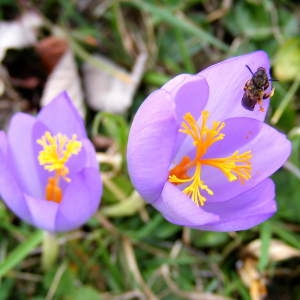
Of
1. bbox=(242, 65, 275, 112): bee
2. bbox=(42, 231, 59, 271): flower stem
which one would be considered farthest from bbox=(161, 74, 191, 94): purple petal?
bbox=(42, 231, 59, 271): flower stem

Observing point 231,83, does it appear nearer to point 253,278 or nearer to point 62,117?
point 62,117

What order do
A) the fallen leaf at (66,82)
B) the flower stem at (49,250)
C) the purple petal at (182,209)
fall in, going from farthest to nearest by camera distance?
the fallen leaf at (66,82) < the flower stem at (49,250) < the purple petal at (182,209)

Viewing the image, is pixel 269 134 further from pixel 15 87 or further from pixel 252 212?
pixel 15 87

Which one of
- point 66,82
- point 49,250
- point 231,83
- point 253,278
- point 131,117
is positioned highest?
point 231,83

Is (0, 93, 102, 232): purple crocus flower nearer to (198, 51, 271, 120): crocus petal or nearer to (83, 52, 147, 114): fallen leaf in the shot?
(198, 51, 271, 120): crocus petal

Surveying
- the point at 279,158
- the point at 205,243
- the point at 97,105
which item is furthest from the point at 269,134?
the point at 97,105

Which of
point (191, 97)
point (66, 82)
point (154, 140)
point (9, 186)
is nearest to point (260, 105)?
point (191, 97)

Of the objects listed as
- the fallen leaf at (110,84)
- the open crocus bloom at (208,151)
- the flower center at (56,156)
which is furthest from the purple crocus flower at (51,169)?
the fallen leaf at (110,84)

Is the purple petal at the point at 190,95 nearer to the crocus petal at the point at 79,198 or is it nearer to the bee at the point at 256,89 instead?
the bee at the point at 256,89
